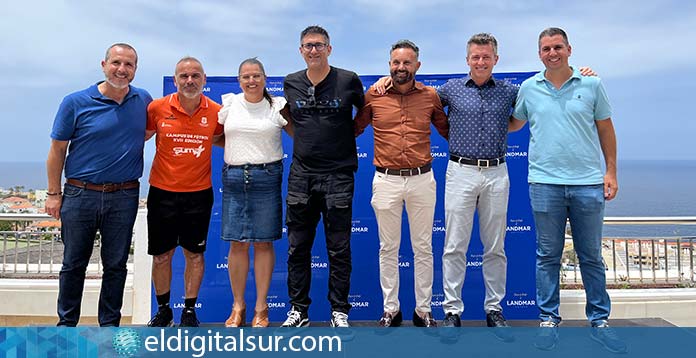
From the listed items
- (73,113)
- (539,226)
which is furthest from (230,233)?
(539,226)

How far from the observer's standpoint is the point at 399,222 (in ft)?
10.4

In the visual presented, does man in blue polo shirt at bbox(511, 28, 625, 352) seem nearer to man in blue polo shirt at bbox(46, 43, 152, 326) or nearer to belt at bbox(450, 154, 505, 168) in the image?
belt at bbox(450, 154, 505, 168)

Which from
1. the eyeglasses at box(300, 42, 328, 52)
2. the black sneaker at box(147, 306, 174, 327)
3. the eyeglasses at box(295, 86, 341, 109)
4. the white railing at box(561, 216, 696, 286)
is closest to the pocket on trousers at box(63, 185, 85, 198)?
the black sneaker at box(147, 306, 174, 327)

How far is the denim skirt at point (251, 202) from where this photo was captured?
3082 mm

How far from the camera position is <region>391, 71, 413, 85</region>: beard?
3.03 meters

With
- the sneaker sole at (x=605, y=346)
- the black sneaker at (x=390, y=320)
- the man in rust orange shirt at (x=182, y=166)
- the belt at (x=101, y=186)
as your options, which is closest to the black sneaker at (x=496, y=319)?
the sneaker sole at (x=605, y=346)

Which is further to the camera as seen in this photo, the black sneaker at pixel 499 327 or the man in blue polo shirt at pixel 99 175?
the black sneaker at pixel 499 327

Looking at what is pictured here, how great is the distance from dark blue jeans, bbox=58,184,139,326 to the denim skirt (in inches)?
25.0

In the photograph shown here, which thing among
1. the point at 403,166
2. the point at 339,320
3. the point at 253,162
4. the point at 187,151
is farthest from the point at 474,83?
the point at 187,151

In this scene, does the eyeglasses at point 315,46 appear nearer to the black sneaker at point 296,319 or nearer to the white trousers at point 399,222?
the white trousers at point 399,222

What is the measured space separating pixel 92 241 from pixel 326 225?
1543 mm

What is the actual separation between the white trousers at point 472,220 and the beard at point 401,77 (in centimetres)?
65

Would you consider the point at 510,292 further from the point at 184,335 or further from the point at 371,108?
the point at 184,335

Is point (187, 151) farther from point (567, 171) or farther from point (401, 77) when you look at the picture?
point (567, 171)
